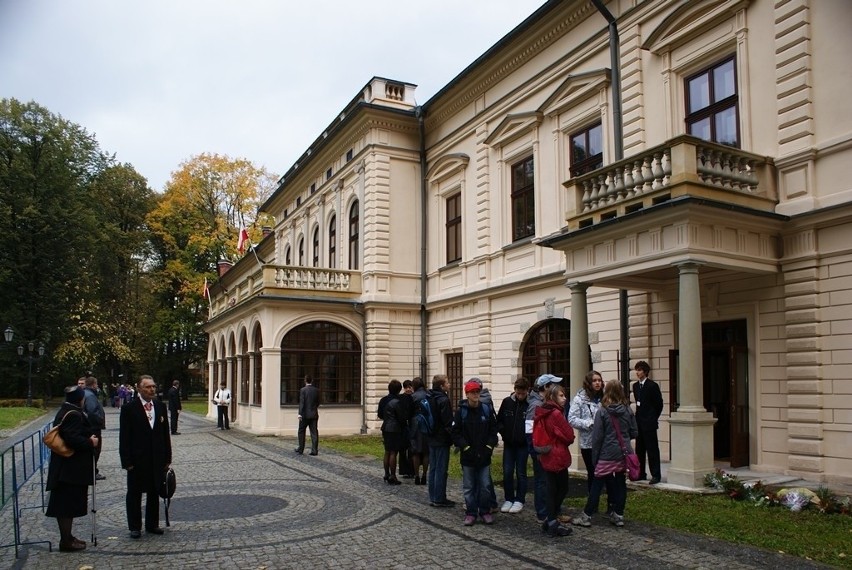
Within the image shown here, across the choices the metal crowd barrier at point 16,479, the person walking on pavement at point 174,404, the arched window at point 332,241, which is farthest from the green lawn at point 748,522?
the arched window at point 332,241

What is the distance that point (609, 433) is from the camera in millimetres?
8648

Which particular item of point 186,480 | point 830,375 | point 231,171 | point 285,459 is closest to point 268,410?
point 285,459

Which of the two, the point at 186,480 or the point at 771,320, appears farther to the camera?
the point at 186,480

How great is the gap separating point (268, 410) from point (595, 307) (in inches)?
459

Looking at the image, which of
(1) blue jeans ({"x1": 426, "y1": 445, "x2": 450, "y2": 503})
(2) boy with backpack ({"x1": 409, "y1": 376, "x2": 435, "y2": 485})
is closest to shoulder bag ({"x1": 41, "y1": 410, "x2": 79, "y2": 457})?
(1) blue jeans ({"x1": 426, "y1": 445, "x2": 450, "y2": 503})

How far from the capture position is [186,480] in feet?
43.9

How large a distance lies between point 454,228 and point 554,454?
1521 centimetres

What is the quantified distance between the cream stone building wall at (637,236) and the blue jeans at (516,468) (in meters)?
2.83

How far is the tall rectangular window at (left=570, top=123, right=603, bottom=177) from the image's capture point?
16.6m

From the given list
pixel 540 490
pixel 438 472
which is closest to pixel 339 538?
pixel 438 472

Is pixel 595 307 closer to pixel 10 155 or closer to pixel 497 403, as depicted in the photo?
pixel 497 403

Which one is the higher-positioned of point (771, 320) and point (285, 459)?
point (771, 320)

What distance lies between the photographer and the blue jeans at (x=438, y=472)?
10.1m

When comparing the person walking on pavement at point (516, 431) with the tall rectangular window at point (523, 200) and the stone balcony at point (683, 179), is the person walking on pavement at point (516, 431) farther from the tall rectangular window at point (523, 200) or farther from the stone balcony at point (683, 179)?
the tall rectangular window at point (523, 200)
